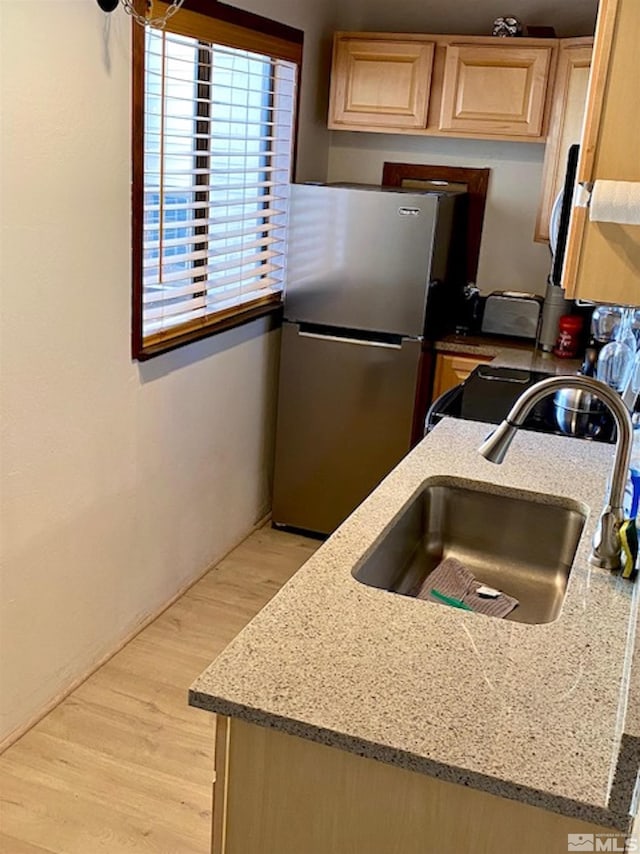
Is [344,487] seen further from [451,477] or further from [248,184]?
[451,477]

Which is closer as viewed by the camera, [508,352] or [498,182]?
[508,352]

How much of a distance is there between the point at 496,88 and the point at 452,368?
113cm

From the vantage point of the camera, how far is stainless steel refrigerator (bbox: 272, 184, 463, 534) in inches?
137

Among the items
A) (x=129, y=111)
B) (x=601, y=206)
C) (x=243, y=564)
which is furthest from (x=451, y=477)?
(x=243, y=564)

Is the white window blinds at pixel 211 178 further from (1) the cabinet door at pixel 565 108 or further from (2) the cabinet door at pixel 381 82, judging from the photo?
(1) the cabinet door at pixel 565 108

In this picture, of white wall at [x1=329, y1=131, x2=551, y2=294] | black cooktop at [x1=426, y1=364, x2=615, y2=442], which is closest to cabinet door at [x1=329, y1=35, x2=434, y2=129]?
white wall at [x1=329, y1=131, x2=551, y2=294]

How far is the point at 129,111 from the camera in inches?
99.4

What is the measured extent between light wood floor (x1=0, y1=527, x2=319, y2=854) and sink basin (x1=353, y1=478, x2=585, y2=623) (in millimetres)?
879

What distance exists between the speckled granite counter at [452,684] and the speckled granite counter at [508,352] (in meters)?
1.89

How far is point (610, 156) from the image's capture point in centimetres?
133

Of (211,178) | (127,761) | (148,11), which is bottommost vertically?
(127,761)

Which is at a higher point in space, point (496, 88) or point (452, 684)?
point (496, 88)

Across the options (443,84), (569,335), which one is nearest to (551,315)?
(569,335)

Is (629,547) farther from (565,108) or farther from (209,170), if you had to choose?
(565,108)
